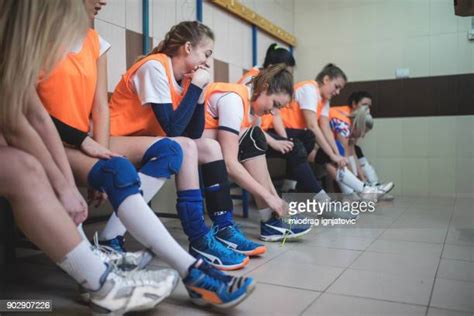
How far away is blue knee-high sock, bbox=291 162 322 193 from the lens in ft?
7.62

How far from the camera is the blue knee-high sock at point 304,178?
91.4 inches

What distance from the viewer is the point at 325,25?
4.00 metres

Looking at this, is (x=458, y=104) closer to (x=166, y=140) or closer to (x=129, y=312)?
(x=166, y=140)

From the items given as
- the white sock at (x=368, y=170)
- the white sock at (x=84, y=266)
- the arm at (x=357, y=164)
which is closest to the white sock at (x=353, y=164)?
the arm at (x=357, y=164)

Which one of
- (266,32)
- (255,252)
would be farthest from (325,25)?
(255,252)

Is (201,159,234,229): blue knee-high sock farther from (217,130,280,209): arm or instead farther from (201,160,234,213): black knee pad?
(217,130,280,209): arm

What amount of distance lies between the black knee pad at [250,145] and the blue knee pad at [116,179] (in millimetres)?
892

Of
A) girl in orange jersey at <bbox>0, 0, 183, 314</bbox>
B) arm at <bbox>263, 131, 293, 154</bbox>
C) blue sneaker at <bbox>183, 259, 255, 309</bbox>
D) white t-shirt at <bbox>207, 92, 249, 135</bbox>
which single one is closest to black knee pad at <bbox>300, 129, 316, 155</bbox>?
arm at <bbox>263, 131, 293, 154</bbox>

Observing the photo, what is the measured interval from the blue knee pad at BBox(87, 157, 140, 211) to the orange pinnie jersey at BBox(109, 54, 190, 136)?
39 centimetres

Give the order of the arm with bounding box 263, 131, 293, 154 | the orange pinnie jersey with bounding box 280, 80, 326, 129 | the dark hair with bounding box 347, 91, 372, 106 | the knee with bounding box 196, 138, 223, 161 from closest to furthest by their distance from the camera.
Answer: the knee with bounding box 196, 138, 223, 161 → the arm with bounding box 263, 131, 293, 154 → the orange pinnie jersey with bounding box 280, 80, 326, 129 → the dark hair with bounding box 347, 91, 372, 106

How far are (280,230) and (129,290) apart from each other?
1007mm

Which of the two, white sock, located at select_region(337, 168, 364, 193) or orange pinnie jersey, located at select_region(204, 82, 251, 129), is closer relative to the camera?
orange pinnie jersey, located at select_region(204, 82, 251, 129)

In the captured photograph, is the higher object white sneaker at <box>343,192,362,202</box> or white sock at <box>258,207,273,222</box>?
white sock at <box>258,207,273,222</box>

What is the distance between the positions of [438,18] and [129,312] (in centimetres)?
367
